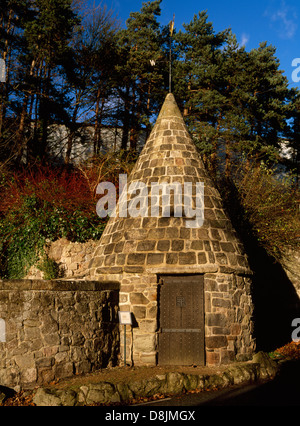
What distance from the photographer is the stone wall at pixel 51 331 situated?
6266 millimetres

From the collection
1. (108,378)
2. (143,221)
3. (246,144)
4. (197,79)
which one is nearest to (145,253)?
(143,221)

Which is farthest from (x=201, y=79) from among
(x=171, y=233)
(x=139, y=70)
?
(x=171, y=233)

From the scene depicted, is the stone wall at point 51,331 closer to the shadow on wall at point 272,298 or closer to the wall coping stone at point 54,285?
the wall coping stone at point 54,285

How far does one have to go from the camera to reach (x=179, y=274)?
754cm

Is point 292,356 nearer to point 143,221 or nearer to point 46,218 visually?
point 143,221

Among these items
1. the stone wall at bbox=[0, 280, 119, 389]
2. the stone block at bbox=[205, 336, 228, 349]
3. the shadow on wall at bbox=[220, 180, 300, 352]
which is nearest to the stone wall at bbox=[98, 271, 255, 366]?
the stone block at bbox=[205, 336, 228, 349]

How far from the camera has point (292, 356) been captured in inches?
360

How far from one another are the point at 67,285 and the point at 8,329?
1224 mm

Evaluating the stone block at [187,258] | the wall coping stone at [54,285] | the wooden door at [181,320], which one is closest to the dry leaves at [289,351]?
the wooden door at [181,320]

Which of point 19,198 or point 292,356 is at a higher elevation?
point 19,198

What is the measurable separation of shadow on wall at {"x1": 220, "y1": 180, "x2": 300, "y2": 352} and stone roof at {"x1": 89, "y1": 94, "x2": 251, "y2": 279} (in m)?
4.16

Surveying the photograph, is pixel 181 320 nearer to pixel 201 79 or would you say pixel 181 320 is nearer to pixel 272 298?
pixel 272 298
